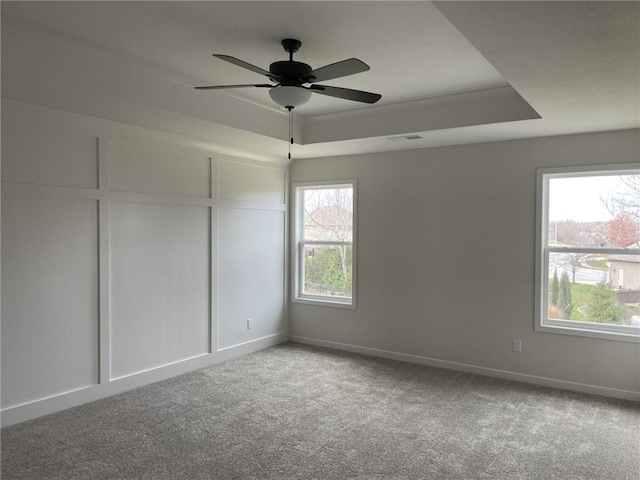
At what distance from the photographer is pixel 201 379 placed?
4.55 meters

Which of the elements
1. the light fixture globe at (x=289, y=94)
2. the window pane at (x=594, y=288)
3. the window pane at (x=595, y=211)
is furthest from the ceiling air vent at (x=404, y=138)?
the light fixture globe at (x=289, y=94)

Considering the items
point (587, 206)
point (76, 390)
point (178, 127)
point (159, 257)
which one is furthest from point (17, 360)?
point (587, 206)

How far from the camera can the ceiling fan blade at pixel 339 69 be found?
2.53m

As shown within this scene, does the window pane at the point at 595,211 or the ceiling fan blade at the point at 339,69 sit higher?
the ceiling fan blade at the point at 339,69

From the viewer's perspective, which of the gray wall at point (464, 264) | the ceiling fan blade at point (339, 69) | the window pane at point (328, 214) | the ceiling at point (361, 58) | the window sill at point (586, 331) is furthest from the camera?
the window pane at point (328, 214)

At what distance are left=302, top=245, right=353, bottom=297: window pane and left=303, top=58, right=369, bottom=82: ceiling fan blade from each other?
3.20 metres

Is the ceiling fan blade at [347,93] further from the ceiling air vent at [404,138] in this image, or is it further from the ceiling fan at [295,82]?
the ceiling air vent at [404,138]

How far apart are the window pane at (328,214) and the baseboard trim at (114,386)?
1547mm

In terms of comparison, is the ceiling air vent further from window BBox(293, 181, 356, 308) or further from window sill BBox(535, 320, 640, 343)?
window sill BBox(535, 320, 640, 343)

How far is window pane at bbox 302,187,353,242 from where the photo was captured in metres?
5.83

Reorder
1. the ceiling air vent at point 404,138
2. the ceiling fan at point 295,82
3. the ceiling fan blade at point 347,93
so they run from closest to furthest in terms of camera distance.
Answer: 1. the ceiling fan at point 295,82
2. the ceiling fan blade at point 347,93
3. the ceiling air vent at point 404,138

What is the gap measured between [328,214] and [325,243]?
38cm

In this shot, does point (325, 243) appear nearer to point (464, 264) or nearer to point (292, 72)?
point (464, 264)

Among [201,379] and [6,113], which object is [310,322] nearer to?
[201,379]
